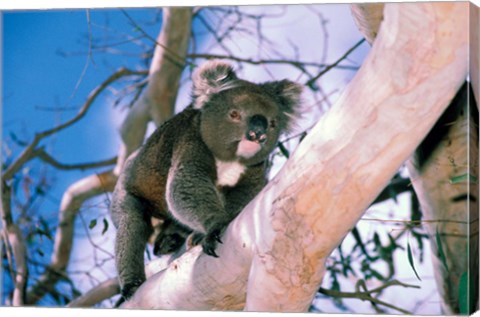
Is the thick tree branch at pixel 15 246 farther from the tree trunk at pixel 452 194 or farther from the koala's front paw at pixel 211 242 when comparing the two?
the tree trunk at pixel 452 194

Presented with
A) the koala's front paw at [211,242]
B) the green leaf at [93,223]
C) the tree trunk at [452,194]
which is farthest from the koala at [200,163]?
the tree trunk at [452,194]

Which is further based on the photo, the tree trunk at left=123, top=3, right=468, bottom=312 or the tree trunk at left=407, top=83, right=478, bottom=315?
the tree trunk at left=407, top=83, right=478, bottom=315

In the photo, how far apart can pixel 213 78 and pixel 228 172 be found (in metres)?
0.46

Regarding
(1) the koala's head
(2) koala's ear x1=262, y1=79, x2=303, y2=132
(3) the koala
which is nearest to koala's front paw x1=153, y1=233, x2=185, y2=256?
(3) the koala

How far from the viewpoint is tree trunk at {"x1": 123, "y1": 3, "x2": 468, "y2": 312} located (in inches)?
88.5

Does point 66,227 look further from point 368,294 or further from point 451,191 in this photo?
point 451,191

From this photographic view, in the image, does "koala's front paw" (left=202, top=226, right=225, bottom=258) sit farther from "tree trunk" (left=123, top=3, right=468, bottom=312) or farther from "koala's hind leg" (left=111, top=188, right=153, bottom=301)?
"koala's hind leg" (left=111, top=188, right=153, bottom=301)

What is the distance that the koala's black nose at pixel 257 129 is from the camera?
3650 mm

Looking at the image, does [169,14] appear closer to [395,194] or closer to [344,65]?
[344,65]

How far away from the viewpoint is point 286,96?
391 centimetres

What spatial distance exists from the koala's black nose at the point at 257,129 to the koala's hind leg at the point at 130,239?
663mm

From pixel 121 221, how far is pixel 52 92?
1187 mm

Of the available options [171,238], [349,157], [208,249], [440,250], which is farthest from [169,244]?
[349,157]

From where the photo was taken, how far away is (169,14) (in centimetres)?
500
